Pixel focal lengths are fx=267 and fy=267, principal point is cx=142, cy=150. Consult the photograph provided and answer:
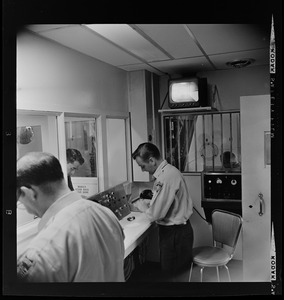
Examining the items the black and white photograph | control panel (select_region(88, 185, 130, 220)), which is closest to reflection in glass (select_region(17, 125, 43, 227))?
the black and white photograph

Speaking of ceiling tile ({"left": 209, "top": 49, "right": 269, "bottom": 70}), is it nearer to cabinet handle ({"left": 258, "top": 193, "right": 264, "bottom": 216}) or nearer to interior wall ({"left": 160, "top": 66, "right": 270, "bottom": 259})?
interior wall ({"left": 160, "top": 66, "right": 270, "bottom": 259})

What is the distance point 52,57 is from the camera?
1.24 metres

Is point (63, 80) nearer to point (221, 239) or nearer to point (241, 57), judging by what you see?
point (241, 57)

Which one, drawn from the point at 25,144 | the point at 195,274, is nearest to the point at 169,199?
the point at 195,274

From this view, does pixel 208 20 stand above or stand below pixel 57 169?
above

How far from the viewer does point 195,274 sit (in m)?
1.26

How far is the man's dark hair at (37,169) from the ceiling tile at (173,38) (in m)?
0.73

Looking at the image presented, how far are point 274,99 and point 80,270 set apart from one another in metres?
1.17

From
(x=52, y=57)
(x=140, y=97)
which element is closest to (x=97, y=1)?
(x=52, y=57)

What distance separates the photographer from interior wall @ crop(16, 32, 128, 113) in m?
1.22

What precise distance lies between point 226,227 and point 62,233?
0.78 metres

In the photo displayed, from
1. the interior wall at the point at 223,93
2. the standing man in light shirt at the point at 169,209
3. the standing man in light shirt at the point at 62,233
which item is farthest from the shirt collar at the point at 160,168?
the standing man in light shirt at the point at 62,233

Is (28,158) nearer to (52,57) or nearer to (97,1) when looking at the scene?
(52,57)

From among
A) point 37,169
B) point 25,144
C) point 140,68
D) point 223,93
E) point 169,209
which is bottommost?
point 169,209
